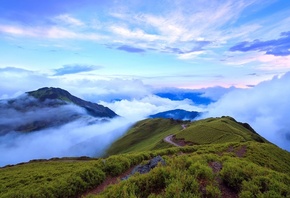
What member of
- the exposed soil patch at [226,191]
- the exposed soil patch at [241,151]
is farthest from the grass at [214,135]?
the exposed soil patch at [226,191]

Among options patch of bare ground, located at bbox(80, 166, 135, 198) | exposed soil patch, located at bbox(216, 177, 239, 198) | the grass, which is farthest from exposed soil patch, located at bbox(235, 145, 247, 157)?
the grass

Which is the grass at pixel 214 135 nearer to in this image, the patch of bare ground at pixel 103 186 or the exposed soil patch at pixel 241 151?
the exposed soil patch at pixel 241 151

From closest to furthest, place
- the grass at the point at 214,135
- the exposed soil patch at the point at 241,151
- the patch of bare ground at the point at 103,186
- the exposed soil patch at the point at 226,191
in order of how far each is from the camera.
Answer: the exposed soil patch at the point at 226,191 < the patch of bare ground at the point at 103,186 < the exposed soil patch at the point at 241,151 < the grass at the point at 214,135

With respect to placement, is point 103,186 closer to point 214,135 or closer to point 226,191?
point 226,191

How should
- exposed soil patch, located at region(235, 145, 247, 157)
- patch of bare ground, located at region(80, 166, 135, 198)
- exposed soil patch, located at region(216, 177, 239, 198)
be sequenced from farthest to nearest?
exposed soil patch, located at region(235, 145, 247, 157), patch of bare ground, located at region(80, 166, 135, 198), exposed soil patch, located at region(216, 177, 239, 198)

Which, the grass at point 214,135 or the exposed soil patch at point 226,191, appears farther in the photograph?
the grass at point 214,135

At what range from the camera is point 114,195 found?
1338 cm

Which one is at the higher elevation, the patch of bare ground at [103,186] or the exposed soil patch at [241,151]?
the exposed soil patch at [241,151]

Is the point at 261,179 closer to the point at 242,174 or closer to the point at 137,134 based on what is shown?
the point at 242,174

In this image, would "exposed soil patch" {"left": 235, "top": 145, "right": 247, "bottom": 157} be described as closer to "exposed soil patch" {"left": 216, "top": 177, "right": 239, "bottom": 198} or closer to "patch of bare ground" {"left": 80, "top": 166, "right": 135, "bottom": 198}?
"patch of bare ground" {"left": 80, "top": 166, "right": 135, "bottom": 198}

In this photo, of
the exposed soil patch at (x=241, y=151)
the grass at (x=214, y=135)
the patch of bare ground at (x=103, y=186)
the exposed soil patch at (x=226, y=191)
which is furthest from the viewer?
the grass at (x=214, y=135)

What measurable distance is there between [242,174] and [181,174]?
4348mm

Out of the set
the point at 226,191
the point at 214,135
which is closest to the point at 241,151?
the point at 226,191

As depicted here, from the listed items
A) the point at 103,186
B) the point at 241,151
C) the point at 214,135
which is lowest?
the point at 103,186
